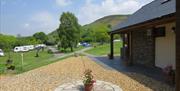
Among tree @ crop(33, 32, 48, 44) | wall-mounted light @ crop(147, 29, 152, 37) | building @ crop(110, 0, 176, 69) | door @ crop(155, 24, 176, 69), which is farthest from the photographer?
tree @ crop(33, 32, 48, 44)

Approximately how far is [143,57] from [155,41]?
1.90m

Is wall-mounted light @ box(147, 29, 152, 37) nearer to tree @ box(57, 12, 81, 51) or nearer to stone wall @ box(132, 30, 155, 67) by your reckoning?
stone wall @ box(132, 30, 155, 67)

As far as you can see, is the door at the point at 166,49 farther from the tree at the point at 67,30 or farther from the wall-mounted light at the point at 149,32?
the tree at the point at 67,30

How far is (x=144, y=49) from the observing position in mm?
14898

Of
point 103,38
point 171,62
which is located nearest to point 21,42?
point 103,38

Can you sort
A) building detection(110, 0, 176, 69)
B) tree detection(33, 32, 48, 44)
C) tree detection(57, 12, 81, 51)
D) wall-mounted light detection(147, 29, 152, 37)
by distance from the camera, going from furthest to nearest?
tree detection(33, 32, 48, 44), tree detection(57, 12, 81, 51), wall-mounted light detection(147, 29, 152, 37), building detection(110, 0, 176, 69)

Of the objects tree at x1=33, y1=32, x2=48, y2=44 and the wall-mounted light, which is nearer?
the wall-mounted light

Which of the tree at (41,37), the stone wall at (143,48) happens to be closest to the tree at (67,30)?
the stone wall at (143,48)

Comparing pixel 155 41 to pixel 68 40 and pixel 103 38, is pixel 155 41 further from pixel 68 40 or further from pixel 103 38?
pixel 103 38

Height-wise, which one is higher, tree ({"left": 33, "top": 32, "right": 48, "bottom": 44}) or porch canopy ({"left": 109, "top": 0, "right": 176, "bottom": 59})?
tree ({"left": 33, "top": 32, "right": 48, "bottom": 44})

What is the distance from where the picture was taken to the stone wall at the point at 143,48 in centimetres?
1381

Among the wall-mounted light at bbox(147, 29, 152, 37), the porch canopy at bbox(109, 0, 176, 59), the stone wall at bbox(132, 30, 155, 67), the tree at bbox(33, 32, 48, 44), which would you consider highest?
the tree at bbox(33, 32, 48, 44)

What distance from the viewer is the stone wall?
45.3 feet

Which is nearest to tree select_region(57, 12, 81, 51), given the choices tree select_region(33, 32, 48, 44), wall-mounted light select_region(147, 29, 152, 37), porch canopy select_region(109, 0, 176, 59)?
wall-mounted light select_region(147, 29, 152, 37)
